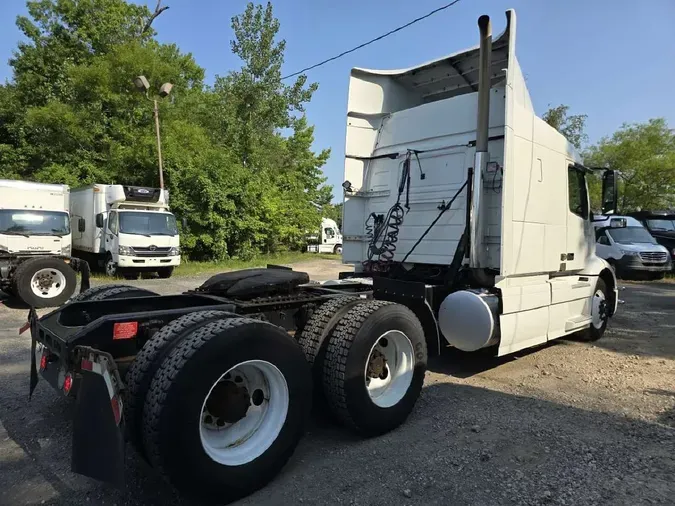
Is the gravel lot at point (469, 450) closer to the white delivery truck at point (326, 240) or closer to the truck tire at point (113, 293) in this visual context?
the truck tire at point (113, 293)

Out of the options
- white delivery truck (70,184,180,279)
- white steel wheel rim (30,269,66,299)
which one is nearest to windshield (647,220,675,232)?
white delivery truck (70,184,180,279)

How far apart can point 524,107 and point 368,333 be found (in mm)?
3563

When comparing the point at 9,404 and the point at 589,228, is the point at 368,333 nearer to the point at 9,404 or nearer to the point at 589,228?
the point at 9,404

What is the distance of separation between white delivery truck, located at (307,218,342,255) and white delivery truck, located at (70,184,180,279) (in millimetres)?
15743

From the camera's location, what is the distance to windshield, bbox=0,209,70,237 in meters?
11.8

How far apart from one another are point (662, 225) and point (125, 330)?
22.9m

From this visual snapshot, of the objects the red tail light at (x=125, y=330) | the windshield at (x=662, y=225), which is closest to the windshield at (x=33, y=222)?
the red tail light at (x=125, y=330)

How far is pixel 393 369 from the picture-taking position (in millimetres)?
4215

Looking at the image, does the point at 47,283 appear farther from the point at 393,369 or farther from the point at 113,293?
the point at 393,369

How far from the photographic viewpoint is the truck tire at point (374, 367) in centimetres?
363

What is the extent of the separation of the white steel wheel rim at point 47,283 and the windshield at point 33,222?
2.26 m

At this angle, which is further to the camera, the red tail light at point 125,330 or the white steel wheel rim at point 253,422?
the red tail light at point 125,330

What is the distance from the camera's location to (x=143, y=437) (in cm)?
261

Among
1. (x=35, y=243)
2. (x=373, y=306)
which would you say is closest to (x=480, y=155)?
(x=373, y=306)
